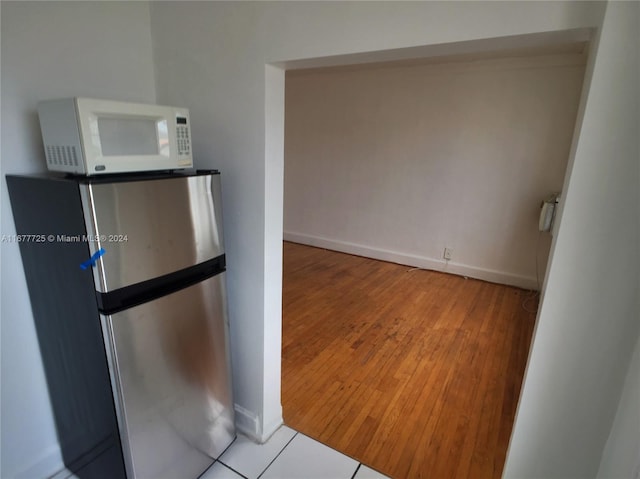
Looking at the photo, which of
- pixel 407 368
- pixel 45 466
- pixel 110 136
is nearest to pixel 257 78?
pixel 110 136

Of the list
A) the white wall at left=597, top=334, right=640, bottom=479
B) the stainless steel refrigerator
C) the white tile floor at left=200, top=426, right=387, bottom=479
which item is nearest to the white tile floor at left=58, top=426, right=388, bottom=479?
the white tile floor at left=200, top=426, right=387, bottom=479

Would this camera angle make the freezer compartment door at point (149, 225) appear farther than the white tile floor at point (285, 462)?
No

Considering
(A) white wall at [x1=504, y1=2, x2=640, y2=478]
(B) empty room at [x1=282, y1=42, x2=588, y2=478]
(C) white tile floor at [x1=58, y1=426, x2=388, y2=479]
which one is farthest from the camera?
(B) empty room at [x1=282, y1=42, x2=588, y2=478]

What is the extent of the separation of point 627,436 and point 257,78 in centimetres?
161

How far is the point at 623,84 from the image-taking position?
828mm

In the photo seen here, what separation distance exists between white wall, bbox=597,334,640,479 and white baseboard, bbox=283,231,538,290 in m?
3.12

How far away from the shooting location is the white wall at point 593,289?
32.9 inches

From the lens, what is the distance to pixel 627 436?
914 millimetres

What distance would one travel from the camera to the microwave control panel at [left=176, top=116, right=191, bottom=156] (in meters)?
1.28

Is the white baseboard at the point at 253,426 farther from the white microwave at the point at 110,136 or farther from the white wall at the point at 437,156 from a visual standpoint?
the white wall at the point at 437,156

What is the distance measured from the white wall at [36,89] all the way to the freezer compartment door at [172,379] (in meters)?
0.55

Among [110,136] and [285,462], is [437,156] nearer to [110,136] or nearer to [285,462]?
[285,462]

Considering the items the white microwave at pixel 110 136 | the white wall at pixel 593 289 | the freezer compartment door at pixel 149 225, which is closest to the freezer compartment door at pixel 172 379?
the freezer compartment door at pixel 149 225

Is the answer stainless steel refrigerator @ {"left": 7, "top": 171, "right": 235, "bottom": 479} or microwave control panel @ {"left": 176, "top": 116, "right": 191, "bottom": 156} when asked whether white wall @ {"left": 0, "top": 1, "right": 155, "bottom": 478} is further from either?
microwave control panel @ {"left": 176, "top": 116, "right": 191, "bottom": 156}
